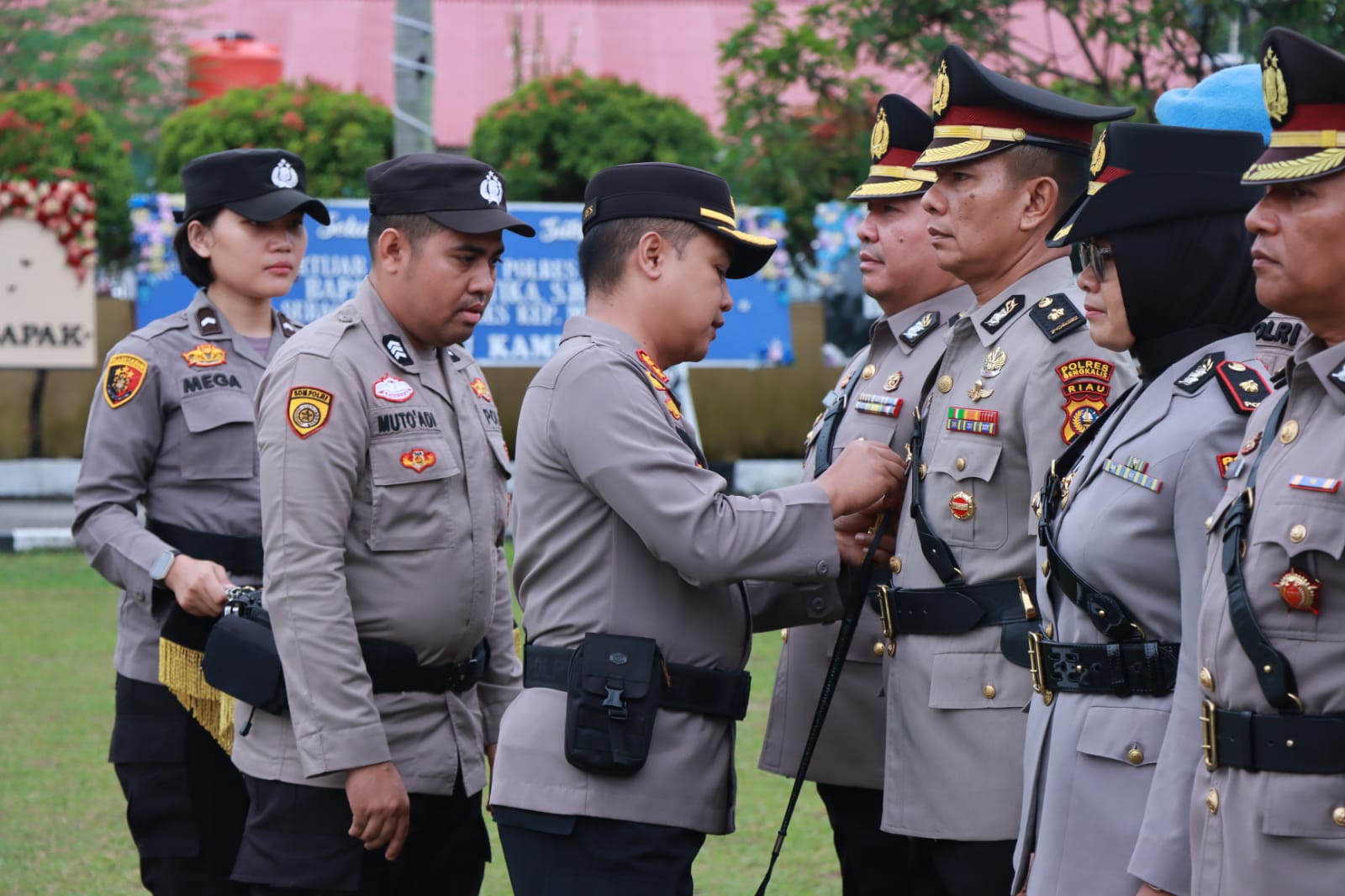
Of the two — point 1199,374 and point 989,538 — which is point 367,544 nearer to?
point 989,538

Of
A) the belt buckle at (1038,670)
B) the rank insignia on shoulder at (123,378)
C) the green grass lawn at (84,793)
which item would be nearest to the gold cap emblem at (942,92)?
the belt buckle at (1038,670)

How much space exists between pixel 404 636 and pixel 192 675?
0.83 meters

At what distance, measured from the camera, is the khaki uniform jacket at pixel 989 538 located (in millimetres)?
3080

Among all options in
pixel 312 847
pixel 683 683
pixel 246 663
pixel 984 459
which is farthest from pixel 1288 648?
pixel 246 663

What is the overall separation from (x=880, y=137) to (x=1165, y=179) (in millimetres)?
1353

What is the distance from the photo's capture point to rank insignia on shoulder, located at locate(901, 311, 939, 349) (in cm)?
376

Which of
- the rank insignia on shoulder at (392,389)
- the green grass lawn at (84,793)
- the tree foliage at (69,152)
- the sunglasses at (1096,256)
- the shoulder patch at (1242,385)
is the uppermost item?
the tree foliage at (69,152)

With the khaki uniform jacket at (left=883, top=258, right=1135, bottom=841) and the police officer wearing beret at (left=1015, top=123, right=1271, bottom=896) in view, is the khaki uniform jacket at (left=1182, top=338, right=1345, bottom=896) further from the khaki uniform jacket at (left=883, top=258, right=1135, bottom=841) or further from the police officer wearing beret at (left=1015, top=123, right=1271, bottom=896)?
the khaki uniform jacket at (left=883, top=258, right=1135, bottom=841)

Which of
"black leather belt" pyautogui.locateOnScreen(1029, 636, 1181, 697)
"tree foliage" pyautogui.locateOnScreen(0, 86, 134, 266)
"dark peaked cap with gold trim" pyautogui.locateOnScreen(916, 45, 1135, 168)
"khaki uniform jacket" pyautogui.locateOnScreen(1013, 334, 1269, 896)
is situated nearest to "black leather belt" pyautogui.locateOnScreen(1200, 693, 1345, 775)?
"khaki uniform jacket" pyautogui.locateOnScreen(1013, 334, 1269, 896)

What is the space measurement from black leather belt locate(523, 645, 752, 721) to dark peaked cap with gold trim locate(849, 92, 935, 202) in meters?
1.37

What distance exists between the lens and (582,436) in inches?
114

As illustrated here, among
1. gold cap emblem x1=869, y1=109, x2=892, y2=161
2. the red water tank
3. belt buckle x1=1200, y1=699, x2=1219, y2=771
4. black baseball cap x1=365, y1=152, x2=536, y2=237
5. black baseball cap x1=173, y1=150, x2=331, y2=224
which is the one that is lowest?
belt buckle x1=1200, y1=699, x2=1219, y2=771

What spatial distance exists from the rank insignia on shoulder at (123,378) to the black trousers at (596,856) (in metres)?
1.78

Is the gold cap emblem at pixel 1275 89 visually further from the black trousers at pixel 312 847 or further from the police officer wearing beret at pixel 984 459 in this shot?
the black trousers at pixel 312 847
